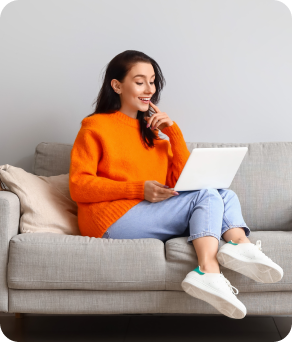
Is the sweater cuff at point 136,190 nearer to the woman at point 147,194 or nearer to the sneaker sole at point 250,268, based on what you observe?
the woman at point 147,194

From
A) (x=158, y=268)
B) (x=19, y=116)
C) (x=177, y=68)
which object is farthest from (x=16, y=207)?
(x=177, y=68)

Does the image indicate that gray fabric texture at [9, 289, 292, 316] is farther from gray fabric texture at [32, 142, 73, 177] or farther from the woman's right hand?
gray fabric texture at [32, 142, 73, 177]

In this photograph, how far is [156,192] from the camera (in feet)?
5.68

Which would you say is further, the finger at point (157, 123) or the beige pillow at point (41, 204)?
the finger at point (157, 123)

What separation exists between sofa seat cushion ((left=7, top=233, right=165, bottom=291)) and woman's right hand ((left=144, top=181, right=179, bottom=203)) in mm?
213

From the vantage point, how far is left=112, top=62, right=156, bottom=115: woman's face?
2.02 m

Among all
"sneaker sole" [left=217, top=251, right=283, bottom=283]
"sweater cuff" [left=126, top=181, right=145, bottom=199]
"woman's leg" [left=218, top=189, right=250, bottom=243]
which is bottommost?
"sneaker sole" [left=217, top=251, right=283, bottom=283]

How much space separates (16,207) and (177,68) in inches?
51.8

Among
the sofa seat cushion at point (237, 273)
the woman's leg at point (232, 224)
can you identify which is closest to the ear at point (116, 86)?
the woman's leg at point (232, 224)

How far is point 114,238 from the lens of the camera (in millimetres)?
1778

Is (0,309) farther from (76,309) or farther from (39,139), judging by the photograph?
(39,139)

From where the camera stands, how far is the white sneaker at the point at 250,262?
1456mm

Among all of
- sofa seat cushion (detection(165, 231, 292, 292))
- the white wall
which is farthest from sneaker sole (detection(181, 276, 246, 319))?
the white wall

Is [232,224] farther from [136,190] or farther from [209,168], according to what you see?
[136,190]
